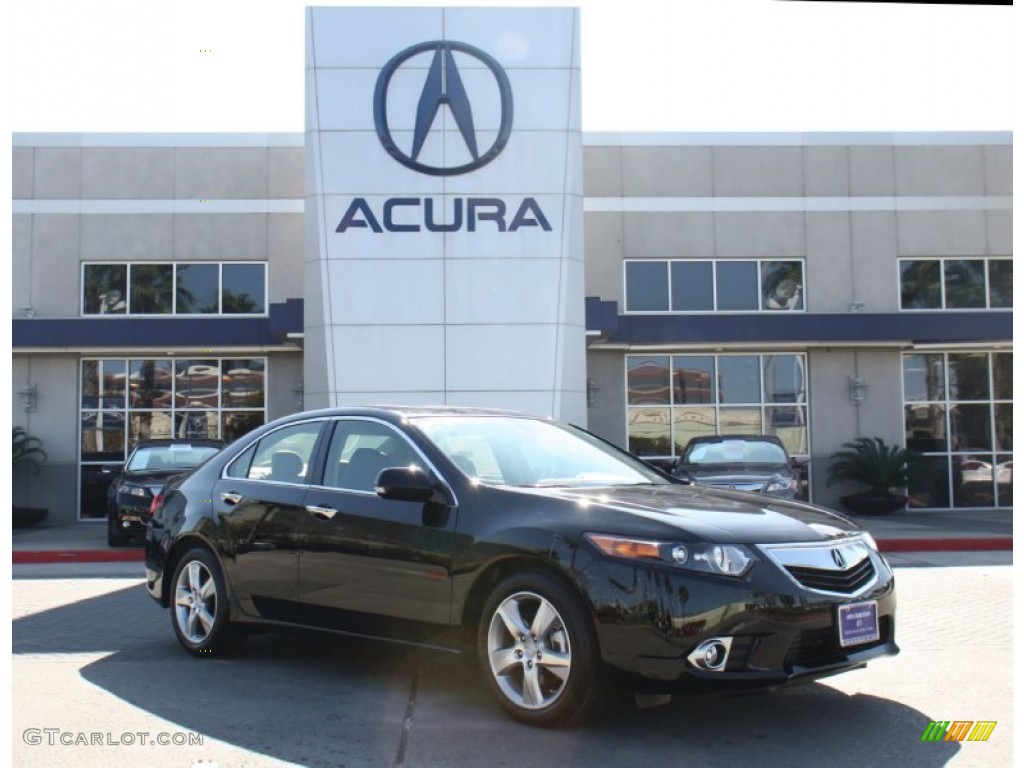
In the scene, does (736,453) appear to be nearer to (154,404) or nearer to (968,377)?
(968,377)

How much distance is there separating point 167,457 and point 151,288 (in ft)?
23.7

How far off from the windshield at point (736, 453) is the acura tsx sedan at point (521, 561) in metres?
9.76

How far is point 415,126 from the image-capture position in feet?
60.0

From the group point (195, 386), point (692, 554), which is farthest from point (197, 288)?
point (692, 554)

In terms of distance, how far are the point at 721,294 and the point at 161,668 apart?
1807cm

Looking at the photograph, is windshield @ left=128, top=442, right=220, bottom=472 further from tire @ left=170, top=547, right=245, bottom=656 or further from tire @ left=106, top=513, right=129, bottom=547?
tire @ left=170, top=547, right=245, bottom=656

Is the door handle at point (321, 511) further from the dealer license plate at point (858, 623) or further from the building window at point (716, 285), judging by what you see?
the building window at point (716, 285)

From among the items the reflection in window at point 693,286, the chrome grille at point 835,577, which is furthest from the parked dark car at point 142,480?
the chrome grille at point 835,577

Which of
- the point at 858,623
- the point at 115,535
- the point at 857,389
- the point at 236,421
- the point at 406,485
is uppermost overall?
the point at 857,389

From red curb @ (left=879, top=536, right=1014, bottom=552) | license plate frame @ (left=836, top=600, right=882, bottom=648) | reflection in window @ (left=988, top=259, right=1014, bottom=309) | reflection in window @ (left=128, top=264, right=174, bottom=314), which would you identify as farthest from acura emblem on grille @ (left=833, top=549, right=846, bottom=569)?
reflection in window @ (left=988, top=259, right=1014, bottom=309)

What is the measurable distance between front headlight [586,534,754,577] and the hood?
1.7 inches

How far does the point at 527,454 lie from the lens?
6277 millimetres

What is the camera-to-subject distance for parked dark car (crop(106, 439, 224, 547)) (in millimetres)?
15789

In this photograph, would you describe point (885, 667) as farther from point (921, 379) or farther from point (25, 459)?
point (25, 459)
